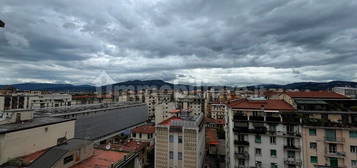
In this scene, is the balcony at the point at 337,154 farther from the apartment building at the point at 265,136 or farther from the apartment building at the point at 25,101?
the apartment building at the point at 25,101

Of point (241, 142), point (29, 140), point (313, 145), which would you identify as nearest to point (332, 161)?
point (313, 145)

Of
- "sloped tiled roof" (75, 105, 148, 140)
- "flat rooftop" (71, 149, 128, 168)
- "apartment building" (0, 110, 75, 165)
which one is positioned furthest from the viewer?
"sloped tiled roof" (75, 105, 148, 140)

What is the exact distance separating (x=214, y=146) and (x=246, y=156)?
1820 centimetres

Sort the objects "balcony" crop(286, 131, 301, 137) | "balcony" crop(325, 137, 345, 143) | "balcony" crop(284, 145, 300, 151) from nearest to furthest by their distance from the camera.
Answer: "balcony" crop(325, 137, 345, 143) → "balcony" crop(284, 145, 300, 151) → "balcony" crop(286, 131, 301, 137)

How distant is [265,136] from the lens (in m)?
24.0

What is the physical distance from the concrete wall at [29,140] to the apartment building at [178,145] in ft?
41.2

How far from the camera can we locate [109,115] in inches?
1970

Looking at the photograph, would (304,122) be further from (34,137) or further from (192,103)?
(192,103)

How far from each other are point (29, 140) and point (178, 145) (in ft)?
56.1

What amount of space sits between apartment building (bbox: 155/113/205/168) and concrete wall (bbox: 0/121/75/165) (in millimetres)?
12557

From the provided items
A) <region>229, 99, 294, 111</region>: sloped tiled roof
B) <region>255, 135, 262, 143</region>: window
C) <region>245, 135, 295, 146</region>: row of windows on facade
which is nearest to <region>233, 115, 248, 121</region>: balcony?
<region>229, 99, 294, 111</region>: sloped tiled roof

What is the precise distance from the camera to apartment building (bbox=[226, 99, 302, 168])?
75.3 feet

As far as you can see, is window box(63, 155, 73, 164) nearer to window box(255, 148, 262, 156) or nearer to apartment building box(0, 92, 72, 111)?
window box(255, 148, 262, 156)

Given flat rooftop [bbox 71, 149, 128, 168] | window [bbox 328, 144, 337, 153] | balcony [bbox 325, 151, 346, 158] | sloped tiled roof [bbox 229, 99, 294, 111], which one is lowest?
balcony [bbox 325, 151, 346, 158]
